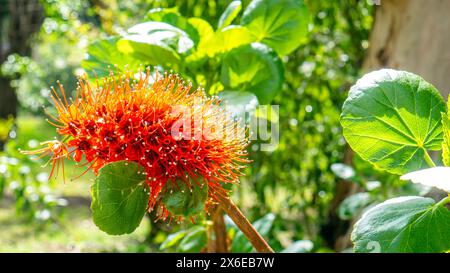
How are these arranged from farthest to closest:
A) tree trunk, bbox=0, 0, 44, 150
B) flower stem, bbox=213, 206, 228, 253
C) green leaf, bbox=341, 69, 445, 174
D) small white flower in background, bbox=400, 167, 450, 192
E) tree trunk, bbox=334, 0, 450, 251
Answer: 1. tree trunk, bbox=0, 0, 44, 150
2. tree trunk, bbox=334, 0, 450, 251
3. flower stem, bbox=213, 206, 228, 253
4. green leaf, bbox=341, 69, 445, 174
5. small white flower in background, bbox=400, 167, 450, 192

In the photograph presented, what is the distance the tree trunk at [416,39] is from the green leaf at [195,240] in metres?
0.53

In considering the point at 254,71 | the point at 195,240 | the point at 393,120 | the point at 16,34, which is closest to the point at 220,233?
the point at 195,240

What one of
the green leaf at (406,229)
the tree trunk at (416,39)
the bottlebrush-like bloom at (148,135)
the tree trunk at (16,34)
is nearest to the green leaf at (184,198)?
the bottlebrush-like bloom at (148,135)

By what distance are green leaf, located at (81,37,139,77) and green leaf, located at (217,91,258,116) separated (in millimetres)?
126

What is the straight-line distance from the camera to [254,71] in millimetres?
654

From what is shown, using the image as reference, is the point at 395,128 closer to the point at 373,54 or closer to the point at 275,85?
the point at 275,85

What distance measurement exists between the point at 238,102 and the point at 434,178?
0.25m

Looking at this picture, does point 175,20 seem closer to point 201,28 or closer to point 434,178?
point 201,28

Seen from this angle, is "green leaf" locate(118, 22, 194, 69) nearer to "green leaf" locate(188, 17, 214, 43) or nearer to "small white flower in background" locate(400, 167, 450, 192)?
"green leaf" locate(188, 17, 214, 43)

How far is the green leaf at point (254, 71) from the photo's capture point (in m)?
0.64

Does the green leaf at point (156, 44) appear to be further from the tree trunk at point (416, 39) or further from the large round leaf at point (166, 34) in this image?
the tree trunk at point (416, 39)

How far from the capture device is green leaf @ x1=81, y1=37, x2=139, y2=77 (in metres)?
0.66

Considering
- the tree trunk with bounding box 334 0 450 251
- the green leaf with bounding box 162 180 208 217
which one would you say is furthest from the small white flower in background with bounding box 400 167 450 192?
the tree trunk with bounding box 334 0 450 251

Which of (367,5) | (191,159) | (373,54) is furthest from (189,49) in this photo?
(367,5)
